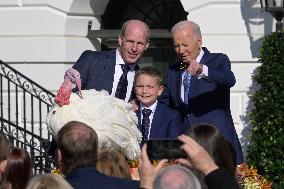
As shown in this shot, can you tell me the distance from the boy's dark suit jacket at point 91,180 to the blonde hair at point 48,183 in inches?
13.0

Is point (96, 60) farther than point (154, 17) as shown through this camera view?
No

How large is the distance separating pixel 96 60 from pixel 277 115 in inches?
146

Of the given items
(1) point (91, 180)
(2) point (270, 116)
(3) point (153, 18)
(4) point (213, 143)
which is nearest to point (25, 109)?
(3) point (153, 18)

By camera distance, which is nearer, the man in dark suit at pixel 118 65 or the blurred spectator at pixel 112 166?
the blurred spectator at pixel 112 166

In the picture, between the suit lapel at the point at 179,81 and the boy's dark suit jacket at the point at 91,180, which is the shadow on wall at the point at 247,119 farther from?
the boy's dark suit jacket at the point at 91,180

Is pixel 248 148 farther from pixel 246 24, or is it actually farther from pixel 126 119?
pixel 126 119

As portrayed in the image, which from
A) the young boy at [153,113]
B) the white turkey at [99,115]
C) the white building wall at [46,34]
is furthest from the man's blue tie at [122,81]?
the white building wall at [46,34]

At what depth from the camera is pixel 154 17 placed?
531 inches

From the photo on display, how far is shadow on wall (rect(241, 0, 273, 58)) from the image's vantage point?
1200cm

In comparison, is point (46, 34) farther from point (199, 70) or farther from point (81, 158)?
→ point (81, 158)

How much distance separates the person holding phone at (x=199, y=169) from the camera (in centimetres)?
458

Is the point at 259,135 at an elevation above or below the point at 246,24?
below

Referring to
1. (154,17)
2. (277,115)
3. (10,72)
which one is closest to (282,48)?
(277,115)

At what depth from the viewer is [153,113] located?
7.61m
